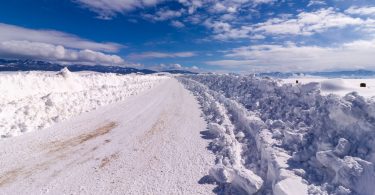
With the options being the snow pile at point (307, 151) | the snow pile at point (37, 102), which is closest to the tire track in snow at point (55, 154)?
the snow pile at point (37, 102)

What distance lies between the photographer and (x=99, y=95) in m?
27.7

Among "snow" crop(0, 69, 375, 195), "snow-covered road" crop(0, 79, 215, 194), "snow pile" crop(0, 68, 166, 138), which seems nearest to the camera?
"snow" crop(0, 69, 375, 195)

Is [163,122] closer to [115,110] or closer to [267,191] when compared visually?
[115,110]

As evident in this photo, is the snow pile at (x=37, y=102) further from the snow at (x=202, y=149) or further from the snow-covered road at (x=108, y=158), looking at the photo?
the snow-covered road at (x=108, y=158)

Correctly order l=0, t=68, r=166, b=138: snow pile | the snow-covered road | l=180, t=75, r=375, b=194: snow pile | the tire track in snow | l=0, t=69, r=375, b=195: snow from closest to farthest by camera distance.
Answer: l=180, t=75, r=375, b=194: snow pile → l=0, t=69, r=375, b=195: snow → the snow-covered road → the tire track in snow → l=0, t=68, r=166, b=138: snow pile

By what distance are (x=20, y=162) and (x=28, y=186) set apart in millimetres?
2225

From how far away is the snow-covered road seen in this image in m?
8.51

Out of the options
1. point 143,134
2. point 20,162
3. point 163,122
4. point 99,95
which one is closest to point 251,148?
point 143,134

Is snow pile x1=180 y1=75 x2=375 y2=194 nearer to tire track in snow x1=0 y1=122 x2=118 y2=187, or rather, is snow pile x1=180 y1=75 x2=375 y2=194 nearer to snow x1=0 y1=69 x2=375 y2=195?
snow x1=0 y1=69 x2=375 y2=195

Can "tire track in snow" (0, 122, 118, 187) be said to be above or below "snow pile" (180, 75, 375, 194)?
below

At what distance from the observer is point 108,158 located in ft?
35.8

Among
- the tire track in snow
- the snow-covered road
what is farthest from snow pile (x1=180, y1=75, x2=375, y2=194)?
the tire track in snow

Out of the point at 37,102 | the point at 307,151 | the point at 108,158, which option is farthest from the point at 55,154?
the point at 307,151

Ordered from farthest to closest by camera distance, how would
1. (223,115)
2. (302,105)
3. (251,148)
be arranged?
1. (223,115)
2. (302,105)
3. (251,148)
